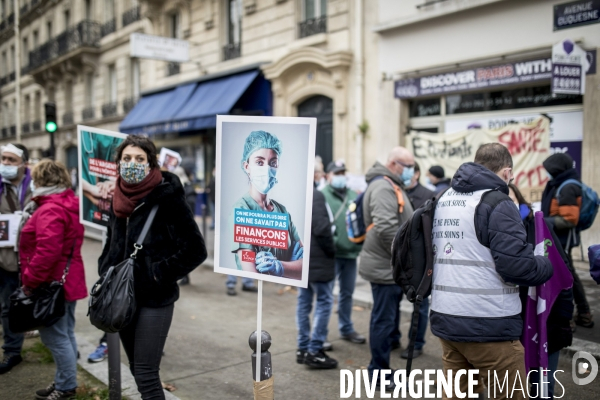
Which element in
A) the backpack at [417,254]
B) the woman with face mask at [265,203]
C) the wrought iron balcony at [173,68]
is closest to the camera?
the backpack at [417,254]

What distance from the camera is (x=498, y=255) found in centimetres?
295

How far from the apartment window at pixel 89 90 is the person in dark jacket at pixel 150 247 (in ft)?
81.5

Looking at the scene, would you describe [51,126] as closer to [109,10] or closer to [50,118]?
[50,118]

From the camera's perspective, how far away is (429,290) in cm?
343

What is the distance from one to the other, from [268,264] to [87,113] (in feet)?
82.1

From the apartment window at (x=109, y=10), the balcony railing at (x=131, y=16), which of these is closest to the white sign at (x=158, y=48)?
the balcony railing at (x=131, y=16)

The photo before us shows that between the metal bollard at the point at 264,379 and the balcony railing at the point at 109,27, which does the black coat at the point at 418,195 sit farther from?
the balcony railing at the point at 109,27

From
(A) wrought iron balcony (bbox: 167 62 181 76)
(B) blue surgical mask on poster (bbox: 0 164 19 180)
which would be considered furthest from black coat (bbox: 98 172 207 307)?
(A) wrought iron balcony (bbox: 167 62 181 76)

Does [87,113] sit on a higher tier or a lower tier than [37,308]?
higher

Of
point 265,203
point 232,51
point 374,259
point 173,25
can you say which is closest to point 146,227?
point 265,203

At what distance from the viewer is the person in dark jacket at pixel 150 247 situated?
3401 mm

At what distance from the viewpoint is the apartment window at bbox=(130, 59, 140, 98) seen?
74.3ft

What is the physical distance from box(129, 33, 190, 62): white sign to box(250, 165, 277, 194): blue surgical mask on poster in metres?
13.1

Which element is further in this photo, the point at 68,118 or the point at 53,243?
the point at 68,118
